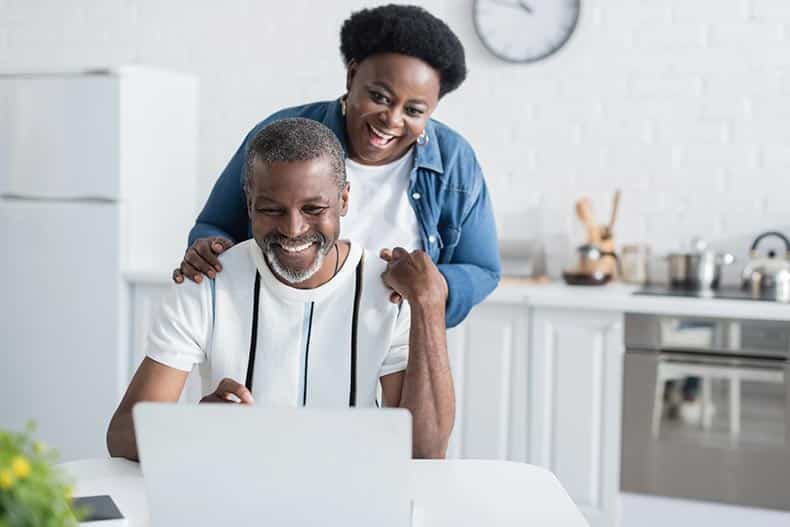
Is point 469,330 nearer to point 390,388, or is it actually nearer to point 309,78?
point 309,78

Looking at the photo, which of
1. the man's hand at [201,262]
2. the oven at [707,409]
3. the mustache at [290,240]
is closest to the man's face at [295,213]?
the mustache at [290,240]

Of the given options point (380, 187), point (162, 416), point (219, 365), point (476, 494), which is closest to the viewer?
point (162, 416)

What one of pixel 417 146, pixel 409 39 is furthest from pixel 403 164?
pixel 409 39

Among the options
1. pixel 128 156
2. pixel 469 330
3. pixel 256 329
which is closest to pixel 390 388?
pixel 256 329

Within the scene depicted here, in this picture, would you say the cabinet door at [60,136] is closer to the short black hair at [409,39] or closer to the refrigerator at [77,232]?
the refrigerator at [77,232]

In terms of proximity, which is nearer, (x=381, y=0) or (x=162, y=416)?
(x=162, y=416)

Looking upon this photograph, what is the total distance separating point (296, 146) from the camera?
5.79 ft

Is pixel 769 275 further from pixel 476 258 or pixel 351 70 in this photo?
pixel 351 70

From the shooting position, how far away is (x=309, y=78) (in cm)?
412

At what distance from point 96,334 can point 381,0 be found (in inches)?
61.6

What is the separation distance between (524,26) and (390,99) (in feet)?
6.57

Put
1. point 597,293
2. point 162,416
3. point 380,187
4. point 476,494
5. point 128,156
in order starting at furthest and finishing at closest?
point 128,156, point 597,293, point 380,187, point 476,494, point 162,416

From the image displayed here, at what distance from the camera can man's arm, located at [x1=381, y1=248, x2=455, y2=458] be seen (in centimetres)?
183

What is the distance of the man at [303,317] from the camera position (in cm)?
177
